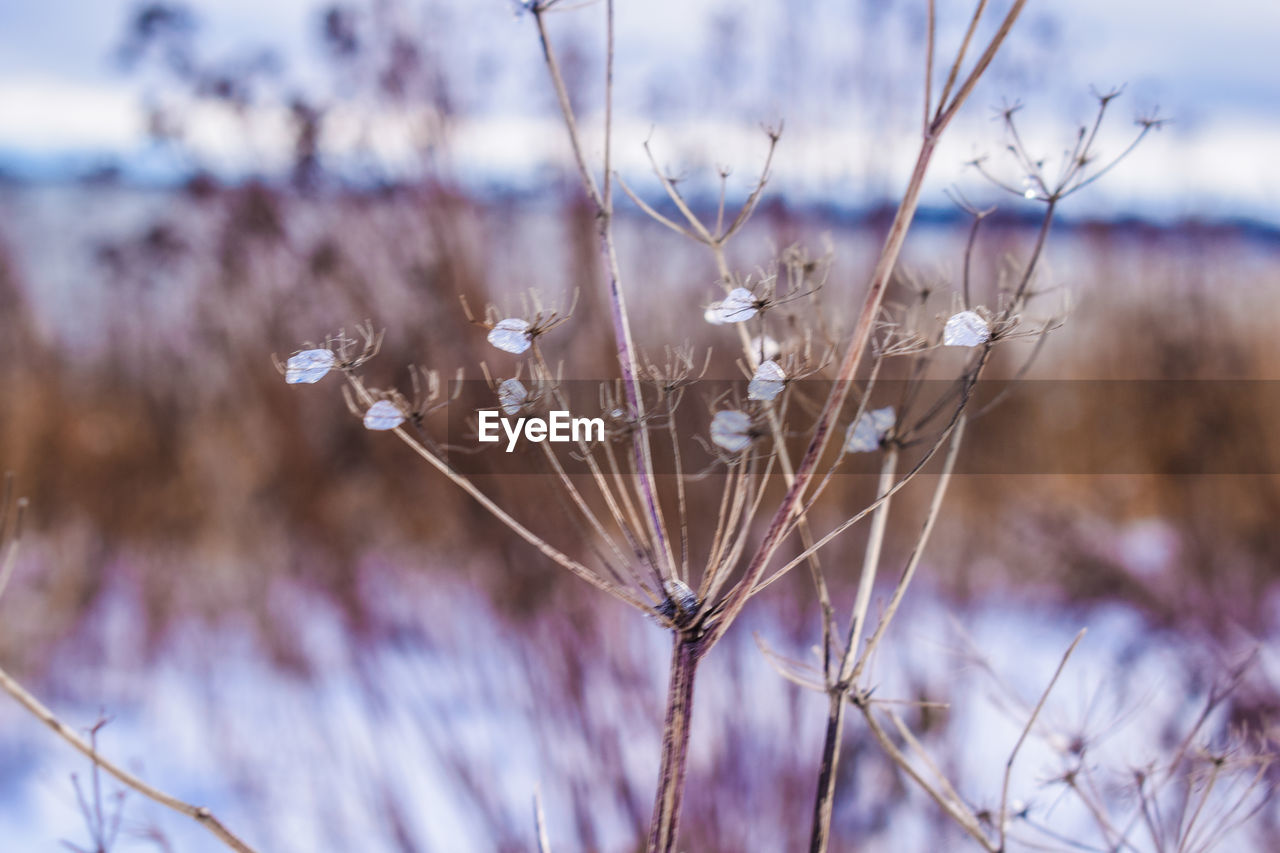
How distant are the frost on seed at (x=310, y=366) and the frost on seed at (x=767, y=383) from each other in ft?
0.90

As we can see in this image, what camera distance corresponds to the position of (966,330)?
1.56 ft

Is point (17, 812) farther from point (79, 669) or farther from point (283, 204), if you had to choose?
point (283, 204)

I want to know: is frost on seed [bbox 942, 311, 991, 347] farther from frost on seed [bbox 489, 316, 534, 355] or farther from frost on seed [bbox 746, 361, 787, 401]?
frost on seed [bbox 489, 316, 534, 355]

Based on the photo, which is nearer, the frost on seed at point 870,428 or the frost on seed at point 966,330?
the frost on seed at point 966,330

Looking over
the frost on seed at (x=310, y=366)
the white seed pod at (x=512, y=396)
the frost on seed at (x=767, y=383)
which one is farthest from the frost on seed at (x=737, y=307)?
the frost on seed at (x=310, y=366)

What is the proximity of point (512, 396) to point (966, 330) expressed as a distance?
1.02 ft

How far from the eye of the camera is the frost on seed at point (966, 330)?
468 mm

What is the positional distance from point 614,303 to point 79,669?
3495mm

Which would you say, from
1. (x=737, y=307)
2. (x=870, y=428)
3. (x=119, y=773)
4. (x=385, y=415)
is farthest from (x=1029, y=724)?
(x=119, y=773)

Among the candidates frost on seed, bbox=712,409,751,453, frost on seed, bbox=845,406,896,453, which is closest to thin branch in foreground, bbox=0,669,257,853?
frost on seed, bbox=712,409,751,453

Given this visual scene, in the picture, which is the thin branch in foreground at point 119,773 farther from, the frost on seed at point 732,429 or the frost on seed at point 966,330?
the frost on seed at point 966,330

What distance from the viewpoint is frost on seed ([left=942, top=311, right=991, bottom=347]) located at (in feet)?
1.54

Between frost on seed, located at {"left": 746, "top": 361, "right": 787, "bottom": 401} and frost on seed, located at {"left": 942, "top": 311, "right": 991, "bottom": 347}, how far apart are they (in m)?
0.10

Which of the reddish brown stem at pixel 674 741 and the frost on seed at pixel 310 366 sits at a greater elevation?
the frost on seed at pixel 310 366
